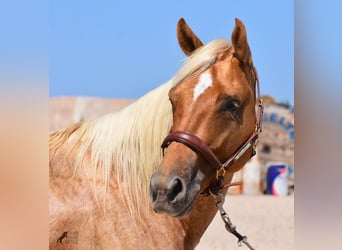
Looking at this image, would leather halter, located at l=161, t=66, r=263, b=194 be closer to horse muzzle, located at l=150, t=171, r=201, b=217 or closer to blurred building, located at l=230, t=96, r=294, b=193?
horse muzzle, located at l=150, t=171, r=201, b=217

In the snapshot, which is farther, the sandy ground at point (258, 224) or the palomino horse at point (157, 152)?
the sandy ground at point (258, 224)

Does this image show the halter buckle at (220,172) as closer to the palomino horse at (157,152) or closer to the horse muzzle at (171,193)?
the palomino horse at (157,152)

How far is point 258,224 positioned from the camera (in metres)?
4.76

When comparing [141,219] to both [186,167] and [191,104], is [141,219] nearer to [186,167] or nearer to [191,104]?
[186,167]

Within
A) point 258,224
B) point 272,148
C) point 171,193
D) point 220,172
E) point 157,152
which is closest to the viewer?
point 171,193

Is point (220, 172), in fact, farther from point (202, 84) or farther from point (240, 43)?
point (240, 43)

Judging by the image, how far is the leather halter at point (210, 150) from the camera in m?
1.19

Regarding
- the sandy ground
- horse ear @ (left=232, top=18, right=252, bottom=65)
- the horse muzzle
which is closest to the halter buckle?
the horse muzzle

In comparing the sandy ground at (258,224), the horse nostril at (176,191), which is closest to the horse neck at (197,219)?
the horse nostril at (176,191)

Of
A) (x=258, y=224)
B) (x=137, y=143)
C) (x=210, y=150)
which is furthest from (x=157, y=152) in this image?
(x=258, y=224)

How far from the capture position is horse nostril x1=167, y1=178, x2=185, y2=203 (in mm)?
1146

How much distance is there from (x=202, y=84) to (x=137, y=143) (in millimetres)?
312

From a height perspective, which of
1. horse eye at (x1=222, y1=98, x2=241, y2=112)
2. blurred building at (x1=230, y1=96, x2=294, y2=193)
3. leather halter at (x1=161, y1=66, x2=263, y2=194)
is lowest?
blurred building at (x1=230, y1=96, x2=294, y2=193)
